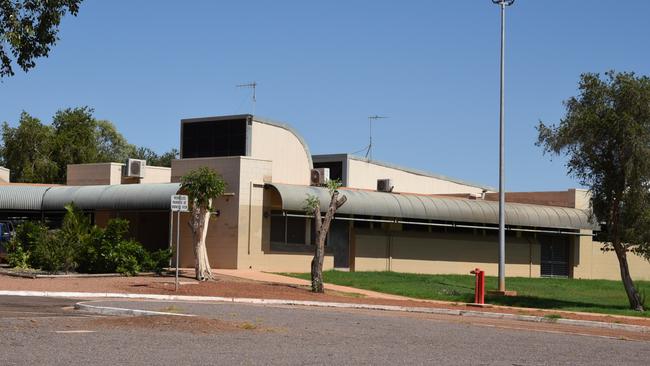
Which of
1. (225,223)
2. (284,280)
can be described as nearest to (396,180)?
(225,223)

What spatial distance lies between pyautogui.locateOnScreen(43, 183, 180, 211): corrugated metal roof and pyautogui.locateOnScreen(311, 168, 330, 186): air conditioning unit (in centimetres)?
660

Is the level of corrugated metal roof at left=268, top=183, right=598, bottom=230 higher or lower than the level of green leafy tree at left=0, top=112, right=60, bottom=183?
lower

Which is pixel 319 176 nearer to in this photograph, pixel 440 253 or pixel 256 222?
pixel 256 222

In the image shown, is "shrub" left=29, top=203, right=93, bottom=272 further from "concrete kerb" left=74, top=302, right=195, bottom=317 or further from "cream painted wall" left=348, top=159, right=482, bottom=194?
"cream painted wall" left=348, top=159, right=482, bottom=194

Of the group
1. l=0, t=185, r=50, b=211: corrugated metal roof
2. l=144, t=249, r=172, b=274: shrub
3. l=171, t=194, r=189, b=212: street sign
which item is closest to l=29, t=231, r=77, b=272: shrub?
l=144, t=249, r=172, b=274: shrub

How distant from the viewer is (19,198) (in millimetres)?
41406

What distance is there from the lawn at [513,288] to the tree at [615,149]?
→ 235 cm

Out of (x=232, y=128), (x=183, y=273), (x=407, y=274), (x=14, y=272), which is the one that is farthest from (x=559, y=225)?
(x=14, y=272)

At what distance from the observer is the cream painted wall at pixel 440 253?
41.9 metres

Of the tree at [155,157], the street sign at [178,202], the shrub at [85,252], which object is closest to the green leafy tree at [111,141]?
the tree at [155,157]

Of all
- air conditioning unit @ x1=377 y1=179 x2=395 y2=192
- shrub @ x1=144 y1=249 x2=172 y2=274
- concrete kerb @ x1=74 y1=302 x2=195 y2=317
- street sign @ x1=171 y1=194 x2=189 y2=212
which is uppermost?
air conditioning unit @ x1=377 y1=179 x2=395 y2=192

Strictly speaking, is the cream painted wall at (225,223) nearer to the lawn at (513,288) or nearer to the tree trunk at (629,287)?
the lawn at (513,288)

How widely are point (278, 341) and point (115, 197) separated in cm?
2549

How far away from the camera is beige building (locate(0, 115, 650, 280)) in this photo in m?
38.1
